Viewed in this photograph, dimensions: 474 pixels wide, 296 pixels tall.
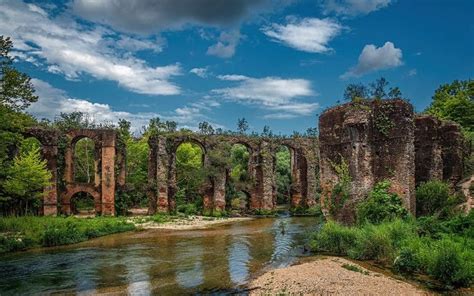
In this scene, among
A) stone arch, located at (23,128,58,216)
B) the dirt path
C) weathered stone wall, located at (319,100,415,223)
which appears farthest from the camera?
stone arch, located at (23,128,58,216)

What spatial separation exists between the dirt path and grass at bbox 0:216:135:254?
11847 mm

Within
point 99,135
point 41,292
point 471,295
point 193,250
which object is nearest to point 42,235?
point 193,250

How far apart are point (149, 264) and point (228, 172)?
22430 mm

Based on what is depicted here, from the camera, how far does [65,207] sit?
30938 mm

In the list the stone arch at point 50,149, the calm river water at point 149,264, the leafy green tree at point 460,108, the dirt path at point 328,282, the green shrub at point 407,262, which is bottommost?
the calm river water at point 149,264

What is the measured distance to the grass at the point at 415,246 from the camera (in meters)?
10.4

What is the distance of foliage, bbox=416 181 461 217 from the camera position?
1660 cm

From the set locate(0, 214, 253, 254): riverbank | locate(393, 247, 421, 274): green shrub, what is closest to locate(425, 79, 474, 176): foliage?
locate(393, 247, 421, 274): green shrub

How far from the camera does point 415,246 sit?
1216 cm

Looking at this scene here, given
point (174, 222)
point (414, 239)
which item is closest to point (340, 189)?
point (414, 239)

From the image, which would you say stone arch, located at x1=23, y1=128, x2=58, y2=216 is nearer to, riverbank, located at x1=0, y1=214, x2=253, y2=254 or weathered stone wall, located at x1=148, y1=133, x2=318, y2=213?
weathered stone wall, located at x1=148, y1=133, x2=318, y2=213

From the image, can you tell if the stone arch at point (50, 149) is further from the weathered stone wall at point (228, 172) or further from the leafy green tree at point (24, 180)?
the weathered stone wall at point (228, 172)

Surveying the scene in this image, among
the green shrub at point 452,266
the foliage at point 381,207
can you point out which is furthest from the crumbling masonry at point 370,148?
the green shrub at point 452,266

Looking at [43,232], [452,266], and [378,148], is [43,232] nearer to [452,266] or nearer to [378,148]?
[378,148]
